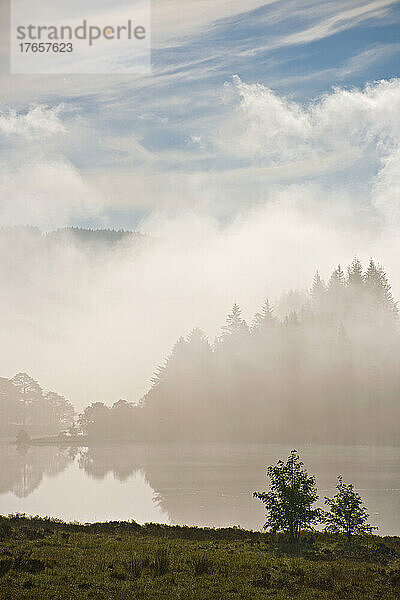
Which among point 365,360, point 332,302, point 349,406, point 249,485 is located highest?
Result: point 332,302

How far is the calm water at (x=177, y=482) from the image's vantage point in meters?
50.0

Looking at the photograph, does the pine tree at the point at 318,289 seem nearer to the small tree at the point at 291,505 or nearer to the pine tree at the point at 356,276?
the pine tree at the point at 356,276

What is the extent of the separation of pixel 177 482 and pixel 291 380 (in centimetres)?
7037

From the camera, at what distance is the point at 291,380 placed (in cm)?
13425

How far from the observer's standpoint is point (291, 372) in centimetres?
13525

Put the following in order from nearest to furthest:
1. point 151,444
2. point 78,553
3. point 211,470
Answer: point 78,553, point 211,470, point 151,444

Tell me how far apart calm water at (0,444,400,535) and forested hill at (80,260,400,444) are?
14.1 metres

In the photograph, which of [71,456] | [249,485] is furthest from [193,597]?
[71,456]

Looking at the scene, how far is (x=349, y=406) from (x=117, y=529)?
92.8 meters

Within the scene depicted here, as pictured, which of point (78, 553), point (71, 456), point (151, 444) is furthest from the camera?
point (151, 444)

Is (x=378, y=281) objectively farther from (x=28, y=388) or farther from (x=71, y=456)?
(x=28, y=388)

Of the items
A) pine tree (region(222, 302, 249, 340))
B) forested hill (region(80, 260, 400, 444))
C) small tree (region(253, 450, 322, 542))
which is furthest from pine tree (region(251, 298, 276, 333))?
small tree (region(253, 450, 322, 542))

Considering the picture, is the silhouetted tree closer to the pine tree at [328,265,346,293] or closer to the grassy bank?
the pine tree at [328,265,346,293]

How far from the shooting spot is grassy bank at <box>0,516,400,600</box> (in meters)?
21.2
